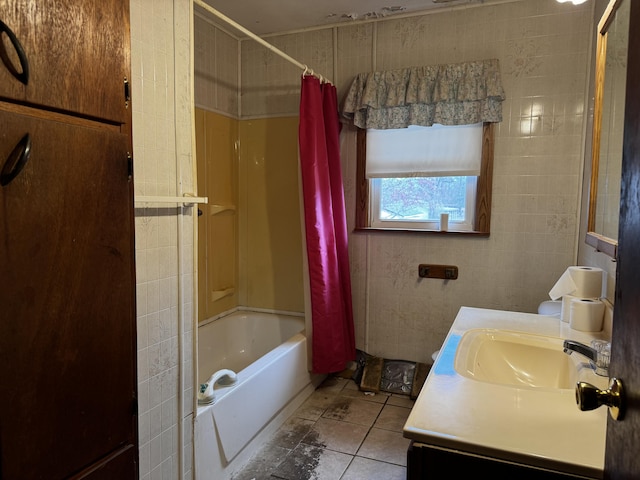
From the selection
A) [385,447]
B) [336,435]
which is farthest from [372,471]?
[336,435]

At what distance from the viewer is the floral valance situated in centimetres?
245

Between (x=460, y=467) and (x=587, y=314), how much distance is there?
0.98 m

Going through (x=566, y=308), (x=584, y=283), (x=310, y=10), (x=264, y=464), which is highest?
(x=310, y=10)

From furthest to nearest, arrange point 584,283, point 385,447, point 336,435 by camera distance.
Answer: point 336,435
point 385,447
point 584,283

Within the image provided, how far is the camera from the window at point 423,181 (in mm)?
2570

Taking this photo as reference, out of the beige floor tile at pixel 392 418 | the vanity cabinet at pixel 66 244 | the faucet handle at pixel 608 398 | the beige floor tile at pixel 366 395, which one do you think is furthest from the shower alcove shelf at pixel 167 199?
the beige floor tile at pixel 366 395

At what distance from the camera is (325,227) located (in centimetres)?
257

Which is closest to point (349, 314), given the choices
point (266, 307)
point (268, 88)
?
point (266, 307)

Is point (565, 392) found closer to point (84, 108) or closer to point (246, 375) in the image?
point (84, 108)

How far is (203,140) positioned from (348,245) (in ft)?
3.81

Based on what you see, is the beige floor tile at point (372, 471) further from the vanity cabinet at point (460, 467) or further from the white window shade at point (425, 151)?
the white window shade at point (425, 151)

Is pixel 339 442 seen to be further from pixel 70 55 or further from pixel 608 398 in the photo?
pixel 70 55

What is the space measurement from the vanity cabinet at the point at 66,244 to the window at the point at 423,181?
1.97 metres

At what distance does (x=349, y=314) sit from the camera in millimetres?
2811
